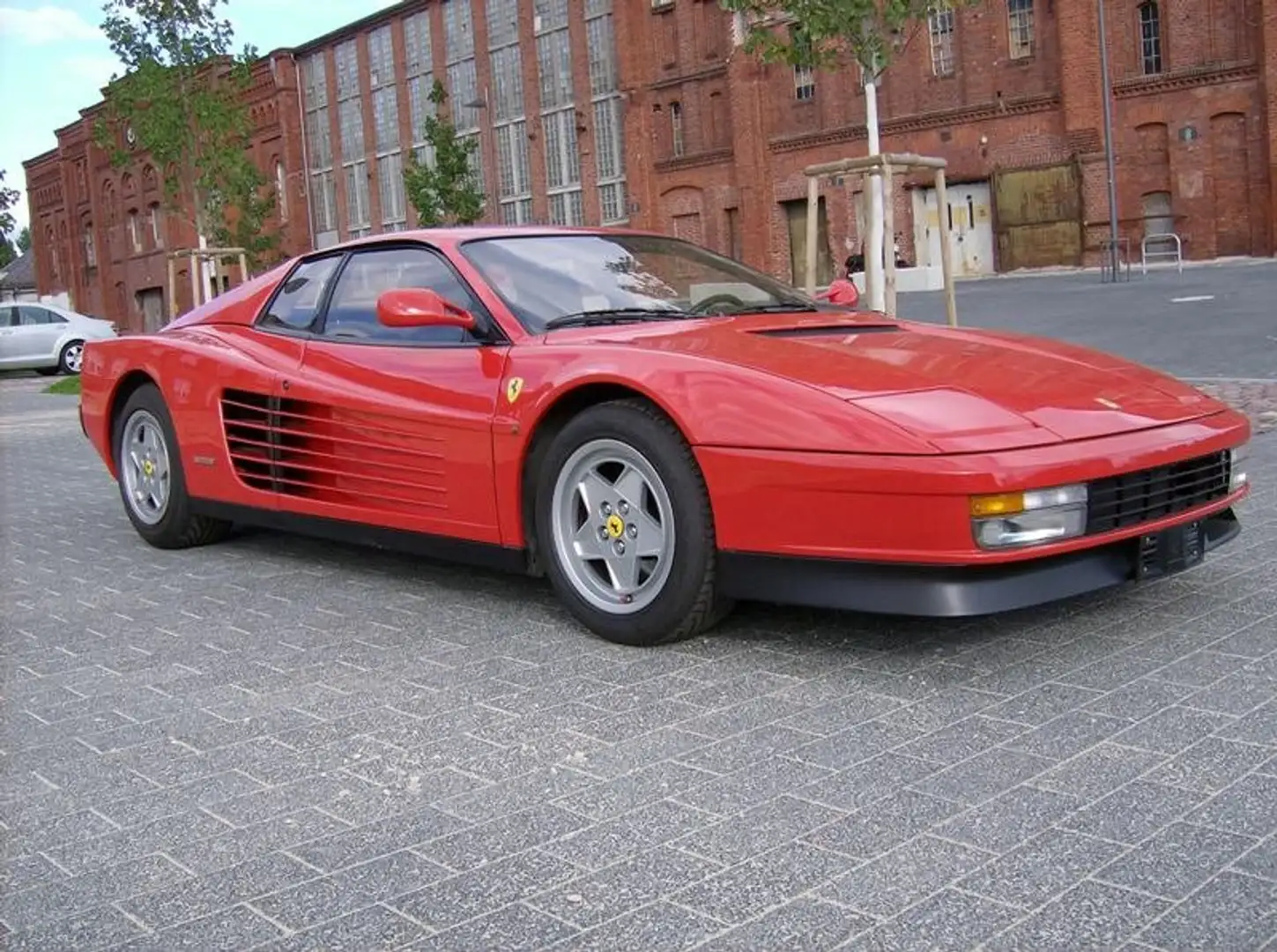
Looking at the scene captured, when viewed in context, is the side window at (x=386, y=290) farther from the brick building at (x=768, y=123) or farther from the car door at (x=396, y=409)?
the brick building at (x=768, y=123)

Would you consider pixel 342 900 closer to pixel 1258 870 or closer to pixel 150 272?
pixel 1258 870

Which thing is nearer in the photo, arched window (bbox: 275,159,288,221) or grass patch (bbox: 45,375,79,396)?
grass patch (bbox: 45,375,79,396)

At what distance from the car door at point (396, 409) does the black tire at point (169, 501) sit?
907 millimetres

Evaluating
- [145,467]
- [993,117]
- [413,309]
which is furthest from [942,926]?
[993,117]

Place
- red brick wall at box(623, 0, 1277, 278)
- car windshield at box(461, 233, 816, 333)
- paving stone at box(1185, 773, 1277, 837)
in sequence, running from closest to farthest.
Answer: paving stone at box(1185, 773, 1277, 837) → car windshield at box(461, 233, 816, 333) → red brick wall at box(623, 0, 1277, 278)

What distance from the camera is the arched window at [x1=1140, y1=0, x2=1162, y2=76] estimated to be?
33.1 m

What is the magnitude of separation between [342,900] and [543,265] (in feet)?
9.47

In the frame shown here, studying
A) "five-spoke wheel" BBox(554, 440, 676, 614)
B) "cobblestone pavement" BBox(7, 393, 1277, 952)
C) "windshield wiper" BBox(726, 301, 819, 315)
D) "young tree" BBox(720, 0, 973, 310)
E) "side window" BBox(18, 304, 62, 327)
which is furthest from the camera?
"side window" BBox(18, 304, 62, 327)

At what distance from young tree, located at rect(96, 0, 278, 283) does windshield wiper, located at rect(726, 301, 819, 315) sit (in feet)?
62.5

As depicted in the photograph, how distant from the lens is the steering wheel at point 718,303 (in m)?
4.92

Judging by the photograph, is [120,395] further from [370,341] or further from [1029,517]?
[1029,517]

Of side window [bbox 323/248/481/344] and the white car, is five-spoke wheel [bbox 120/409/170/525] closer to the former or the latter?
side window [bbox 323/248/481/344]

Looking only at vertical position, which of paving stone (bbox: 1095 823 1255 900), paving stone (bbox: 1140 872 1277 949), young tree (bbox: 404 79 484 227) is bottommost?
paving stone (bbox: 1140 872 1277 949)

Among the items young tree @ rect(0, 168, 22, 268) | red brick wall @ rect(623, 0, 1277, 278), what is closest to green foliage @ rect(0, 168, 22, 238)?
young tree @ rect(0, 168, 22, 268)
